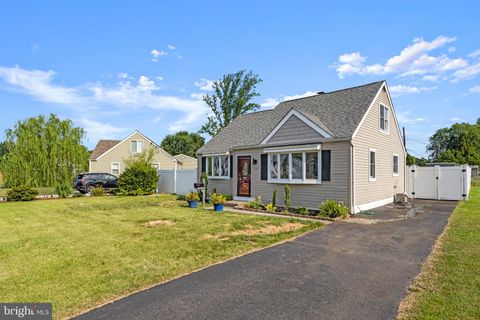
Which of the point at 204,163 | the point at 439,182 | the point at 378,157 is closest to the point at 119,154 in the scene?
the point at 204,163

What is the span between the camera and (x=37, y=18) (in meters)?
10.3

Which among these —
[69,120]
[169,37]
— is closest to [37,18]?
[169,37]

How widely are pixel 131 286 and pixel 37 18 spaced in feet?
37.0

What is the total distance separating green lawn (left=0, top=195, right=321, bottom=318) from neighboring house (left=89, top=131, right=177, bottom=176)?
69.2 feet

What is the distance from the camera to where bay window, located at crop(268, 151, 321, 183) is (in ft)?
37.1

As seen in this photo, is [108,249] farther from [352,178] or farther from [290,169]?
[352,178]

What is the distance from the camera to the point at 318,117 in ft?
41.3

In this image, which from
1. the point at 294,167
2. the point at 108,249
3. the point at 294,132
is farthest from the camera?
the point at 294,132

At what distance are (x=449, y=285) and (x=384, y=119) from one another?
1114cm

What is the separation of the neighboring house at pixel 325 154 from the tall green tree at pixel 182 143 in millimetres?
45563

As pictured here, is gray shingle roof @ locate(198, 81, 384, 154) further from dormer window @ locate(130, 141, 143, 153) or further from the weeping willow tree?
dormer window @ locate(130, 141, 143, 153)

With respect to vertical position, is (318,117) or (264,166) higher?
(318,117)

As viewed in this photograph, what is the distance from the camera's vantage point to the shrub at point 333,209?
31.9ft

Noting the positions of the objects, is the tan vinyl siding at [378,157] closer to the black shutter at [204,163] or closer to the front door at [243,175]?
the front door at [243,175]
